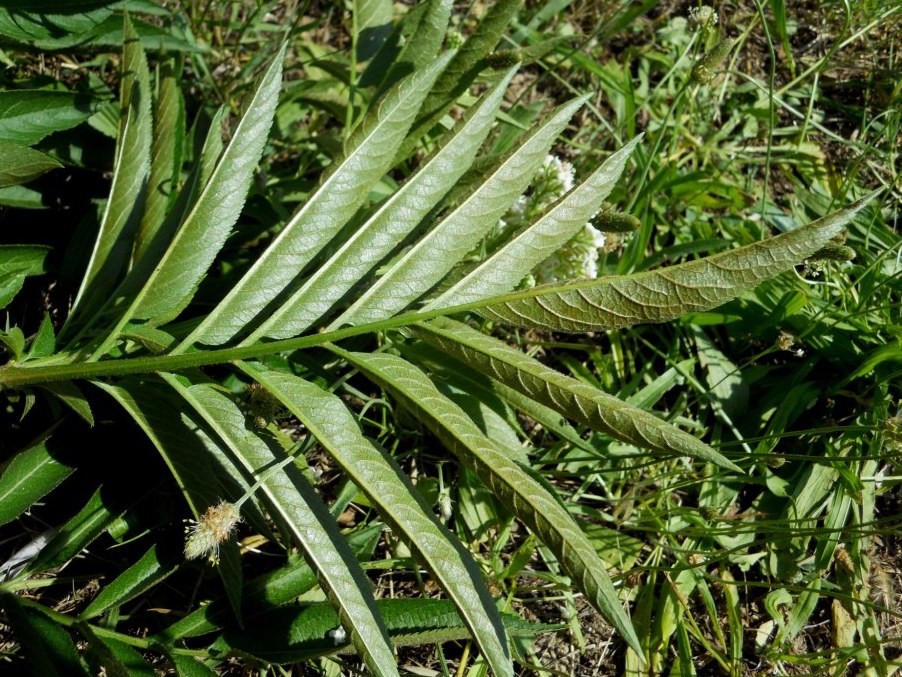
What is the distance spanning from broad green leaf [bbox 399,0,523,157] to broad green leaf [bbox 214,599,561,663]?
1.01 metres

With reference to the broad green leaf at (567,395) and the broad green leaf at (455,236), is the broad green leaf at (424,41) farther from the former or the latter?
the broad green leaf at (567,395)

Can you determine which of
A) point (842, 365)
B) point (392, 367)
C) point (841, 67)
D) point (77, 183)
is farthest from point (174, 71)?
point (841, 67)

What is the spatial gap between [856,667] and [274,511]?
69.8 inches

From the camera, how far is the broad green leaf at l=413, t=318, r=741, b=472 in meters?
1.17

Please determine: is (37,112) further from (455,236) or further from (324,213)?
(455,236)

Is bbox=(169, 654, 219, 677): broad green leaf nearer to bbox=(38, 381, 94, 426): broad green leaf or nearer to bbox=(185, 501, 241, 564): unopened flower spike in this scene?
bbox=(185, 501, 241, 564): unopened flower spike

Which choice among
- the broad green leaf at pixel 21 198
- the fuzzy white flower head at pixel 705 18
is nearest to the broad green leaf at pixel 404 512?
the broad green leaf at pixel 21 198

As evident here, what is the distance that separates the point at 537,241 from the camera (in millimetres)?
1407

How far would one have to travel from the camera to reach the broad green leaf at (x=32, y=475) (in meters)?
1.50

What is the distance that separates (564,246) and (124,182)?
105 cm

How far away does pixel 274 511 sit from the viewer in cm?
133

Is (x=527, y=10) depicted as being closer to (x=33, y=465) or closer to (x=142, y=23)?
(x=142, y=23)

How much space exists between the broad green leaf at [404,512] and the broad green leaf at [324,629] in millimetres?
401

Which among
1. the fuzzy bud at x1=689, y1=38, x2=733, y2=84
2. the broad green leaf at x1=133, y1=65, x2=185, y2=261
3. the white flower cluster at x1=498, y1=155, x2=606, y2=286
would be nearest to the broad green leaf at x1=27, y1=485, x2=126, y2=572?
the broad green leaf at x1=133, y1=65, x2=185, y2=261
